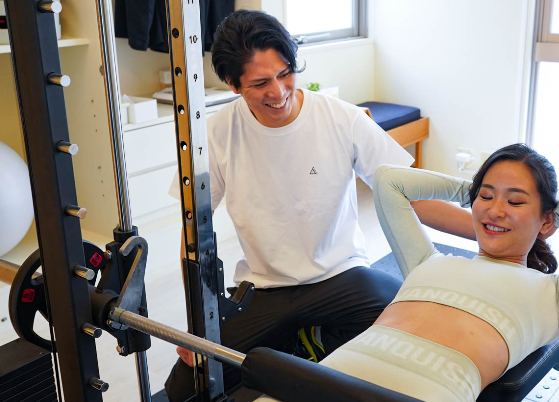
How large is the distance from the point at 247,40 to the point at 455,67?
2.93 m

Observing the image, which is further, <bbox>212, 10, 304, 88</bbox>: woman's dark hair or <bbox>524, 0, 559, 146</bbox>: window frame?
<bbox>524, 0, 559, 146</bbox>: window frame

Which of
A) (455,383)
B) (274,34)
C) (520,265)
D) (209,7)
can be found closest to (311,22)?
(209,7)

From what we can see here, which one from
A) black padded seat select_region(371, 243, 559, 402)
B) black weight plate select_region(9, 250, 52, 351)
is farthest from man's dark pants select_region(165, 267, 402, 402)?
black weight plate select_region(9, 250, 52, 351)

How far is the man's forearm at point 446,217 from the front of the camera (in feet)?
5.41

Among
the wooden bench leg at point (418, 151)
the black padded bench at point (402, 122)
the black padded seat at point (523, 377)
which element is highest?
the black padded seat at point (523, 377)

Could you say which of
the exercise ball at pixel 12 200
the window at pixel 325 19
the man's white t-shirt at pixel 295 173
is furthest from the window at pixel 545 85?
the exercise ball at pixel 12 200

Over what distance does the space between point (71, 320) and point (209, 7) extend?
8.63ft

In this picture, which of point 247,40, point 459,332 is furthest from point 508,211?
point 247,40

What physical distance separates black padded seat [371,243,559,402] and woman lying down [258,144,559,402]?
24 mm

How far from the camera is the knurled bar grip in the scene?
0.89 meters

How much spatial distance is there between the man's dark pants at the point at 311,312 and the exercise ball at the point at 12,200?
4.03 feet

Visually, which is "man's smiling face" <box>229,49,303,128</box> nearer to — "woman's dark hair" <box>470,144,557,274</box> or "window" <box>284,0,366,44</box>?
"woman's dark hair" <box>470,144,557,274</box>

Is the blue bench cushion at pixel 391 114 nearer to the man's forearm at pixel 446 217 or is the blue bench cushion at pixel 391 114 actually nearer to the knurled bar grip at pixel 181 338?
the man's forearm at pixel 446 217

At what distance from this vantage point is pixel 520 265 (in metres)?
1.55
